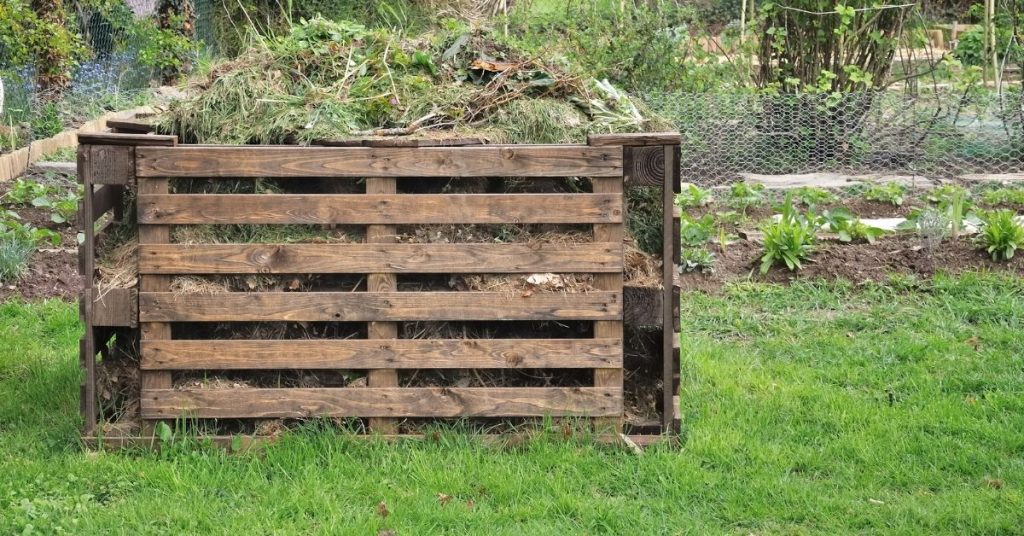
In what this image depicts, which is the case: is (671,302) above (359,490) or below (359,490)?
above

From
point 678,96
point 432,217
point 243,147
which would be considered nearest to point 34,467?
point 243,147

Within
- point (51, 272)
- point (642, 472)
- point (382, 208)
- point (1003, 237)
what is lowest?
point (642, 472)

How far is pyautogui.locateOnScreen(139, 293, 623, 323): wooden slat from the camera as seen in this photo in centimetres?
442

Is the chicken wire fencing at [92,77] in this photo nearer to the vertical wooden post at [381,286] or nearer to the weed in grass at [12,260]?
the weed in grass at [12,260]

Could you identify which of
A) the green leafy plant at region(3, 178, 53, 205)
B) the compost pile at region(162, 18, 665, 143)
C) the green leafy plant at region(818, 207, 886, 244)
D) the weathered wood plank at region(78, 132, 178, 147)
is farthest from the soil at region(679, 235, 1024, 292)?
the green leafy plant at region(3, 178, 53, 205)

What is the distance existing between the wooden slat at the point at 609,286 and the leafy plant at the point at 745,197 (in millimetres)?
4623

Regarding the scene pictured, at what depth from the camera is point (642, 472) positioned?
4344mm

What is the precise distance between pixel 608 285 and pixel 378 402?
1.03 m

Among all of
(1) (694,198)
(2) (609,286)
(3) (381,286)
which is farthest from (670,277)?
(1) (694,198)

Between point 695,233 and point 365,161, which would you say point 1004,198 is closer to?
point 695,233

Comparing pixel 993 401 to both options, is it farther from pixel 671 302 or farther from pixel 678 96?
pixel 678 96

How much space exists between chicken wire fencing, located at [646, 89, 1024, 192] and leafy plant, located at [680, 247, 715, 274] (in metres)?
3.24

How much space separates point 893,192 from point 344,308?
587cm

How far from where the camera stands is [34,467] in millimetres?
4348
